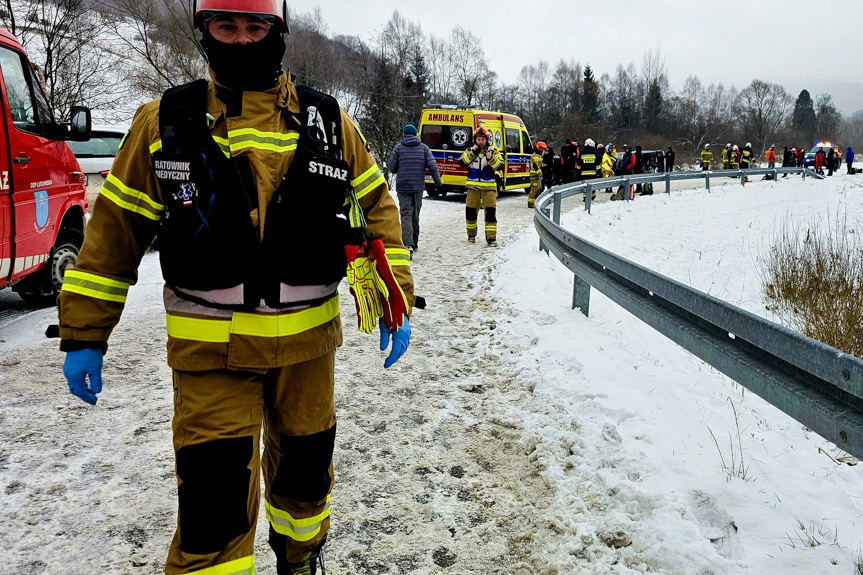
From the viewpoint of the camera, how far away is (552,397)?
14.2ft

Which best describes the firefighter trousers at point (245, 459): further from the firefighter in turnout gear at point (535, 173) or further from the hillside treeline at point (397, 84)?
the firefighter in turnout gear at point (535, 173)

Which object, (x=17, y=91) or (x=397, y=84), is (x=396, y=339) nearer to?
(x=17, y=91)

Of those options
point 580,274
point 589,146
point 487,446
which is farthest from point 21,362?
point 589,146

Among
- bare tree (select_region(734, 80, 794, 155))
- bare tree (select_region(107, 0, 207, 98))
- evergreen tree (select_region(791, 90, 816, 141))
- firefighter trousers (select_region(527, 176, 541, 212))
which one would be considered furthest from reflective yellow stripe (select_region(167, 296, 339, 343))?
evergreen tree (select_region(791, 90, 816, 141))

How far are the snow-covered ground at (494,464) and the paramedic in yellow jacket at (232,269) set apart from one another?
2.91ft

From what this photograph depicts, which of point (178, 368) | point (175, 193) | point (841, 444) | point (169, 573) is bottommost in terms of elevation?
point (169, 573)

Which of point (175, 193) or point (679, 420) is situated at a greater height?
point (175, 193)

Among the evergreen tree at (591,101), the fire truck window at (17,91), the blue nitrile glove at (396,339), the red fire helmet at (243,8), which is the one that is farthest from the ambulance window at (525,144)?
the evergreen tree at (591,101)

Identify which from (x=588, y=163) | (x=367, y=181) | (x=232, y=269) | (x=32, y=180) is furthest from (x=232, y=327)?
(x=588, y=163)

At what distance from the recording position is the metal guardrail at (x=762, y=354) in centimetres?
218

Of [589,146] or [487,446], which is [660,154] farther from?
[487,446]

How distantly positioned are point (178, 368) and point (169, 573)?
639 mm

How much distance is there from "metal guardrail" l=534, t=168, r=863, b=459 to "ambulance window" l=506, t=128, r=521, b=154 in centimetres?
1651

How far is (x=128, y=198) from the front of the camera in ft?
6.89
